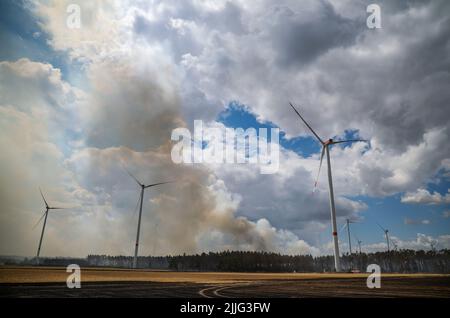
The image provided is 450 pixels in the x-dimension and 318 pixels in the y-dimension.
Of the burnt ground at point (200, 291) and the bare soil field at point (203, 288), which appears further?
the bare soil field at point (203, 288)

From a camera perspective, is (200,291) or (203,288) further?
(203,288)

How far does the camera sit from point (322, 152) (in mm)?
108438

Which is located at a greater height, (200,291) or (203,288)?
(200,291)

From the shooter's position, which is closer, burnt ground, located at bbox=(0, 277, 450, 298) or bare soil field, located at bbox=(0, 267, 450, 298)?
burnt ground, located at bbox=(0, 277, 450, 298)
